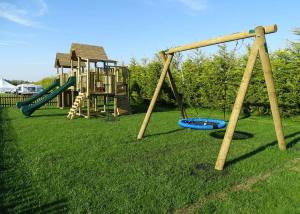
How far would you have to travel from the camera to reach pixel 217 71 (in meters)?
13.8

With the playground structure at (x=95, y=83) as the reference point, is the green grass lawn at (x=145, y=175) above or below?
below

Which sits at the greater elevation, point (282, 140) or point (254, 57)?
point (254, 57)

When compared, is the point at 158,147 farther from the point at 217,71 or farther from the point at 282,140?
the point at 217,71

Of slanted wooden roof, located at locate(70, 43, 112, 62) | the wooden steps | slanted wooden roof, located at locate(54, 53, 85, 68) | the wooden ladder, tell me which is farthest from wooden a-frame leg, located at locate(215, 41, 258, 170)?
slanted wooden roof, located at locate(54, 53, 85, 68)

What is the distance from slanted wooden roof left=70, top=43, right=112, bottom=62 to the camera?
13983mm

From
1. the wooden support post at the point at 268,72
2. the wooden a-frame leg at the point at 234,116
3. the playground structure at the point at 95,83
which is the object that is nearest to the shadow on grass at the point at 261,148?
the wooden a-frame leg at the point at 234,116

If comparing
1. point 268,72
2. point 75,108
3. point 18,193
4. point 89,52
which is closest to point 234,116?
point 268,72

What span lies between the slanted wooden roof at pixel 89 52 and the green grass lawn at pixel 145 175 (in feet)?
22.5

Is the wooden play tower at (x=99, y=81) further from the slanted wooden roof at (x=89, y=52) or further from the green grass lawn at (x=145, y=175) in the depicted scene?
the green grass lawn at (x=145, y=175)

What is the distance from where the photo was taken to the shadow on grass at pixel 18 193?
139 inches

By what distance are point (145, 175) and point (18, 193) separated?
1956 millimetres

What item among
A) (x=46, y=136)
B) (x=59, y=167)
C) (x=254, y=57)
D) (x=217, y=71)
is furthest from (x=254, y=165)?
(x=217, y=71)

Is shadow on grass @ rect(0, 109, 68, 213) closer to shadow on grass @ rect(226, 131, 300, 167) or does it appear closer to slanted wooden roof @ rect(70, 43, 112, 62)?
shadow on grass @ rect(226, 131, 300, 167)

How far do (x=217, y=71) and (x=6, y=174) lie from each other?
36.7ft
